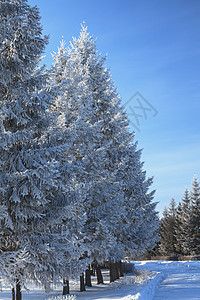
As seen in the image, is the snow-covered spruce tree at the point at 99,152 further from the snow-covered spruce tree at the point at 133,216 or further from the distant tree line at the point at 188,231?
the distant tree line at the point at 188,231

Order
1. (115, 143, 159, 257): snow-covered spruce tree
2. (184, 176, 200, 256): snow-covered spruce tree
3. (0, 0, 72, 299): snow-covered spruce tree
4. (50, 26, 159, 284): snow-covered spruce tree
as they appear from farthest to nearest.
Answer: (184, 176, 200, 256): snow-covered spruce tree, (115, 143, 159, 257): snow-covered spruce tree, (50, 26, 159, 284): snow-covered spruce tree, (0, 0, 72, 299): snow-covered spruce tree

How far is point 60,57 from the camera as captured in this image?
16.9 m

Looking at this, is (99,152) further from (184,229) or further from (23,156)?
(184,229)

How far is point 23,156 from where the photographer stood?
900 cm

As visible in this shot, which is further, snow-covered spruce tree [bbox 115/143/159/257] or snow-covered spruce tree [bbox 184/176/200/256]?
snow-covered spruce tree [bbox 184/176/200/256]

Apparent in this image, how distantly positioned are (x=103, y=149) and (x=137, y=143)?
7.05 meters

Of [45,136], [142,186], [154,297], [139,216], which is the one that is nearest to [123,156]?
[142,186]

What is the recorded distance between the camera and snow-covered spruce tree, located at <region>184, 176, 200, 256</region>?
41.7m

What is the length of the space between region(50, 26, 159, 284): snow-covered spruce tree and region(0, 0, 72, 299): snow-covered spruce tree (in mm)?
2859

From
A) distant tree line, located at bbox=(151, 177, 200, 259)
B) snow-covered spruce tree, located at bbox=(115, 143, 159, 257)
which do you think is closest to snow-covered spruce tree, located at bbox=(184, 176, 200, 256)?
distant tree line, located at bbox=(151, 177, 200, 259)

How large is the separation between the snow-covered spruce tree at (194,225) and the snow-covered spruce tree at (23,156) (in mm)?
36218

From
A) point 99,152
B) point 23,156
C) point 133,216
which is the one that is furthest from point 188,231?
point 23,156

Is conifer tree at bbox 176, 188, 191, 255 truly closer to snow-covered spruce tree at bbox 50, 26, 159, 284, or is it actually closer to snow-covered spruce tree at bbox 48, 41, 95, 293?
snow-covered spruce tree at bbox 50, 26, 159, 284

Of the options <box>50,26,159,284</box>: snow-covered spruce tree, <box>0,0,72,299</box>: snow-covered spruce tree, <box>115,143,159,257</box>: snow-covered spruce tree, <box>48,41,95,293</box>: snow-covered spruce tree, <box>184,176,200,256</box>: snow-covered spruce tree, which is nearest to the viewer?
<box>0,0,72,299</box>: snow-covered spruce tree
